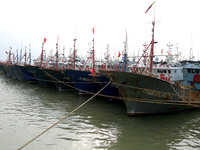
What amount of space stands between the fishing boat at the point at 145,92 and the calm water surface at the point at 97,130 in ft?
2.35

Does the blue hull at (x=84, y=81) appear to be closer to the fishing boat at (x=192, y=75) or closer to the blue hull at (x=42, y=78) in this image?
the blue hull at (x=42, y=78)

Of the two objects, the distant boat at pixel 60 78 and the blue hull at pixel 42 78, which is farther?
the blue hull at pixel 42 78

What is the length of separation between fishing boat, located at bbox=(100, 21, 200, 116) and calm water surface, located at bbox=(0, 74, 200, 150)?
0.72 meters

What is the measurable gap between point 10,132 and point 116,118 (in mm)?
6858

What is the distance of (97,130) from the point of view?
9.58m

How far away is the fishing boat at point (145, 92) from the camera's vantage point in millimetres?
10945

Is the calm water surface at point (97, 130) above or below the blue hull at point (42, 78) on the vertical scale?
below

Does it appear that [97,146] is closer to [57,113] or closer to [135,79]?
[135,79]

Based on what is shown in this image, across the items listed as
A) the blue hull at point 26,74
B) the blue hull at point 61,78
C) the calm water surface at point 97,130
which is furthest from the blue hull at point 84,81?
the blue hull at point 26,74

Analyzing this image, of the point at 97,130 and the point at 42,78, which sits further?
the point at 42,78

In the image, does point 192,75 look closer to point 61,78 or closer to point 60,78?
point 61,78

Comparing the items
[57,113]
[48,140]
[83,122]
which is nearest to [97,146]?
[48,140]

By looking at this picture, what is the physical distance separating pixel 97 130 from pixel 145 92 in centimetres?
427

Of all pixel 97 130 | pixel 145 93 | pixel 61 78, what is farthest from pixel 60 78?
pixel 97 130
